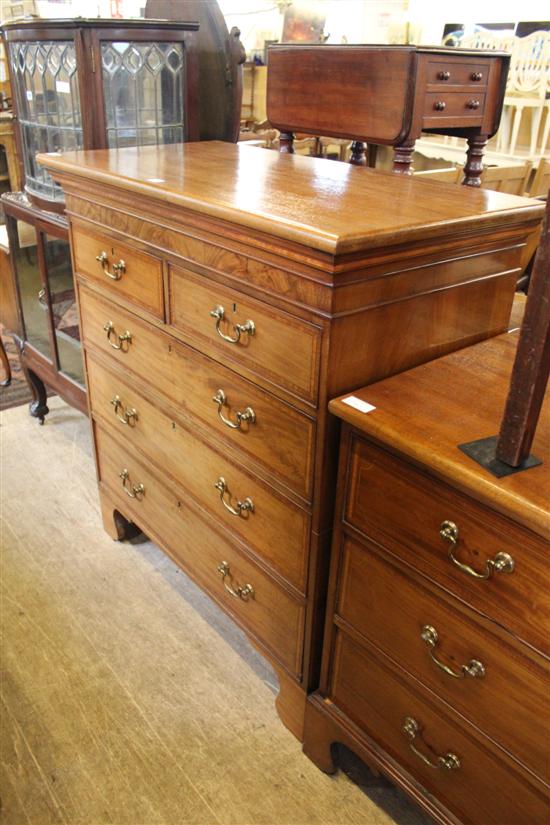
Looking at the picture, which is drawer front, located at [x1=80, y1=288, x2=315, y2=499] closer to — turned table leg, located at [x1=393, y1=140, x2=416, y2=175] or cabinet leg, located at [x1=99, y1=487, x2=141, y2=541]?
cabinet leg, located at [x1=99, y1=487, x2=141, y2=541]

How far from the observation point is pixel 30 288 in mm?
2416

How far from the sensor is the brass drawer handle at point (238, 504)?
1.35 m

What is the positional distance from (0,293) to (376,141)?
1785 mm

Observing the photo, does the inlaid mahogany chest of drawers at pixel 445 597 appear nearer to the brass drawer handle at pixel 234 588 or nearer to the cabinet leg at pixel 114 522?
the brass drawer handle at pixel 234 588

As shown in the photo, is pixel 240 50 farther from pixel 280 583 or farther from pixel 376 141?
pixel 280 583

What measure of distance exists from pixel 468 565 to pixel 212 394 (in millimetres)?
624

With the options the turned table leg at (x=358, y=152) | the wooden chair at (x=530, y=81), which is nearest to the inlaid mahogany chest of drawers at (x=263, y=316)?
the turned table leg at (x=358, y=152)

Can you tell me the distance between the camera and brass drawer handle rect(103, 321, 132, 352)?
160 cm

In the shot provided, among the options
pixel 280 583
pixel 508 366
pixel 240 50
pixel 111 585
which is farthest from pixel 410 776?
pixel 240 50

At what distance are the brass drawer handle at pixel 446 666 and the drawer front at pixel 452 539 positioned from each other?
92 mm

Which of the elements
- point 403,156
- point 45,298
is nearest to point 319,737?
point 403,156

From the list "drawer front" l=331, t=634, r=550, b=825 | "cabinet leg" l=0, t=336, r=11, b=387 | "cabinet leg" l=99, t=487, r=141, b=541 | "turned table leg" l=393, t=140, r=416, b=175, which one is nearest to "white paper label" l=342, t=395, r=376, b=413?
"drawer front" l=331, t=634, r=550, b=825

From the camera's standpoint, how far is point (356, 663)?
4.04ft

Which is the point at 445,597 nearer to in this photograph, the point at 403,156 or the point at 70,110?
the point at 403,156
